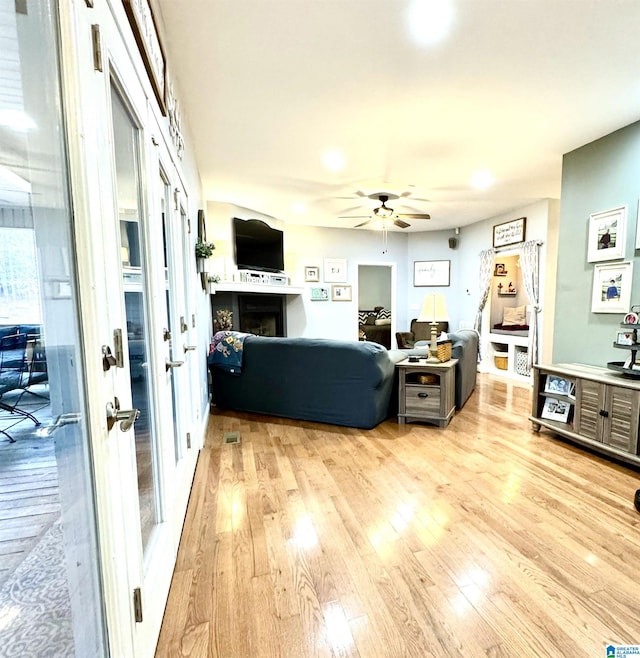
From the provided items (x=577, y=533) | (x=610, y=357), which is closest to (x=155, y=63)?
(x=577, y=533)

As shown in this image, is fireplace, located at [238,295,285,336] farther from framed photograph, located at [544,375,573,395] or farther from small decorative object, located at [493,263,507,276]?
framed photograph, located at [544,375,573,395]

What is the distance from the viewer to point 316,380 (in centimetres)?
325

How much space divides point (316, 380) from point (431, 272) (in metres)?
4.68

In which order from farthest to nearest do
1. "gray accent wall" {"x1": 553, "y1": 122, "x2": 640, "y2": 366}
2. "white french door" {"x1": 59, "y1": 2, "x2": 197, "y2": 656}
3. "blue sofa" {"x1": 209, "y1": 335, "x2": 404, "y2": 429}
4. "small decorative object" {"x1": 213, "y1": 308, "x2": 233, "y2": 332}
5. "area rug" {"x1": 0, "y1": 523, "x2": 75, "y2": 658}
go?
1. "small decorative object" {"x1": 213, "y1": 308, "x2": 233, "y2": 332}
2. "blue sofa" {"x1": 209, "y1": 335, "x2": 404, "y2": 429}
3. "gray accent wall" {"x1": 553, "y1": 122, "x2": 640, "y2": 366}
4. "white french door" {"x1": 59, "y1": 2, "x2": 197, "y2": 656}
5. "area rug" {"x1": 0, "y1": 523, "x2": 75, "y2": 658}

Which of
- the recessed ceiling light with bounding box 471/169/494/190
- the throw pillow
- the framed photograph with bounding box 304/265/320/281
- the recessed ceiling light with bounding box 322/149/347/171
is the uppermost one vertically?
the recessed ceiling light with bounding box 322/149/347/171

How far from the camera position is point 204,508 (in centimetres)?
201

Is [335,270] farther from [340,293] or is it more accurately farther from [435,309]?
[435,309]

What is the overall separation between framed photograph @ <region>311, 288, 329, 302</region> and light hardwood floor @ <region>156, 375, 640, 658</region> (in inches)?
160

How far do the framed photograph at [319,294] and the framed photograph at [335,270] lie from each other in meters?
0.22

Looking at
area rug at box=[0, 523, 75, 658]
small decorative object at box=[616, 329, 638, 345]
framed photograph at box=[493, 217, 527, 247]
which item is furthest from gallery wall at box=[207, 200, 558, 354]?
area rug at box=[0, 523, 75, 658]

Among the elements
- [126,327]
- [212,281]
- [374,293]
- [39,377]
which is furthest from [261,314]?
[39,377]

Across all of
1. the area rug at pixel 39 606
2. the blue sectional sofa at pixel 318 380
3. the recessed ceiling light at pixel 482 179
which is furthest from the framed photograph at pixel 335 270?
the area rug at pixel 39 606

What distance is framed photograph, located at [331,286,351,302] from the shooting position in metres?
6.70

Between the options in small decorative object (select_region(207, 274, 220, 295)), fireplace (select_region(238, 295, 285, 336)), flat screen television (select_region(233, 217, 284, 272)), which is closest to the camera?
small decorative object (select_region(207, 274, 220, 295))
